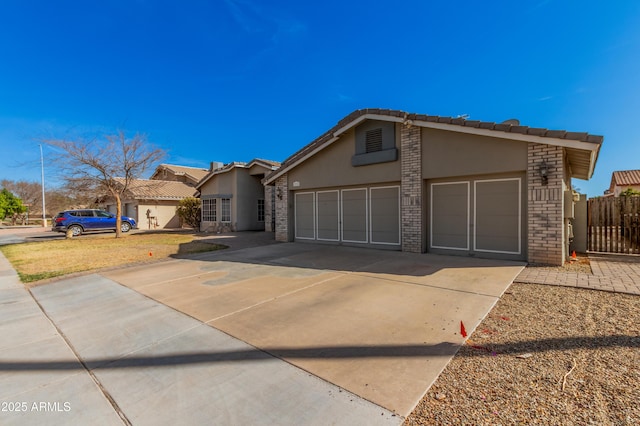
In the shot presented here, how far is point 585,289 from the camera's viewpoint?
16.8ft

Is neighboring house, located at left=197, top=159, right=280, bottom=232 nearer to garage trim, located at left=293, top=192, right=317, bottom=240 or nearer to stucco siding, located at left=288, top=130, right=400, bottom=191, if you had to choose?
garage trim, located at left=293, top=192, right=317, bottom=240

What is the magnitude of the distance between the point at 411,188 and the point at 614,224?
6.24 metres

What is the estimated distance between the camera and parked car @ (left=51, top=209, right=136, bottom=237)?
18.0m

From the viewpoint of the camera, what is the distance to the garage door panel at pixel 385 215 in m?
9.95

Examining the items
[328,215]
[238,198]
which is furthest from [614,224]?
[238,198]

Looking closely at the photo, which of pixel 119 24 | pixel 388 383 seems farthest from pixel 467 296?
pixel 119 24

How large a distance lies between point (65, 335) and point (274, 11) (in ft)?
41.5

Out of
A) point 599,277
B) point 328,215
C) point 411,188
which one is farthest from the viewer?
point 328,215

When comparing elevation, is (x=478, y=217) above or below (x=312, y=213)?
below

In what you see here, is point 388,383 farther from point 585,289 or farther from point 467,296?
point 585,289

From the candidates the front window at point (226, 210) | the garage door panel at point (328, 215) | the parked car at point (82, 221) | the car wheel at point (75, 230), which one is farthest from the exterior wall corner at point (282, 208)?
the car wheel at point (75, 230)

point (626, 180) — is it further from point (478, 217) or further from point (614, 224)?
point (478, 217)

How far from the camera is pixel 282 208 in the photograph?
13.3m

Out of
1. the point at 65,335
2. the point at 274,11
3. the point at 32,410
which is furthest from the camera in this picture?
the point at 274,11
